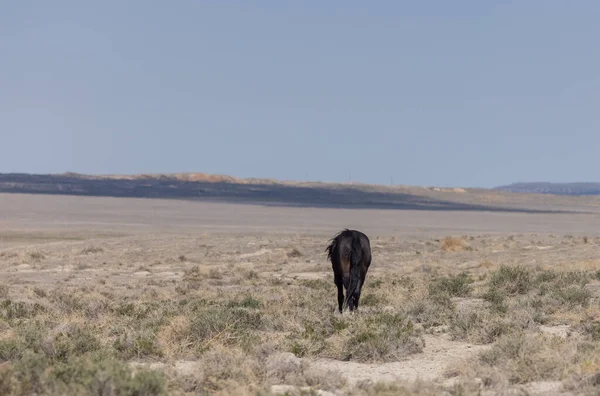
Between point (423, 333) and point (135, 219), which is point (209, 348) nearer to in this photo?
point (423, 333)

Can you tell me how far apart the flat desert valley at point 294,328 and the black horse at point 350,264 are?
1.11 feet

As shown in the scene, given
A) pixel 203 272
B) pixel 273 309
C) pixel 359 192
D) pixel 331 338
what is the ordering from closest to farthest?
pixel 331 338 → pixel 273 309 → pixel 203 272 → pixel 359 192

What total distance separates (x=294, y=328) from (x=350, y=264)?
2.49 metres

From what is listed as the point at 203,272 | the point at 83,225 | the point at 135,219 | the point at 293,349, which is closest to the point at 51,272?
the point at 203,272

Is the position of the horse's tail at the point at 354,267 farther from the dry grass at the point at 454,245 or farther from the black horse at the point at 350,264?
the dry grass at the point at 454,245

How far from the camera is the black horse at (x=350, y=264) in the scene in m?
14.7

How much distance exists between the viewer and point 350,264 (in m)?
14.9

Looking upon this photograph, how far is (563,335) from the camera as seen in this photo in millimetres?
11852

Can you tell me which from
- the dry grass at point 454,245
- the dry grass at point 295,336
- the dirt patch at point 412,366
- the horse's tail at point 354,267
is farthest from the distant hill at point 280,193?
the dirt patch at point 412,366

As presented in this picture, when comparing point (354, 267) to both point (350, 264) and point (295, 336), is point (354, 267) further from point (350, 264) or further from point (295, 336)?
point (295, 336)

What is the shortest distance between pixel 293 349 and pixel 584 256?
19042 mm

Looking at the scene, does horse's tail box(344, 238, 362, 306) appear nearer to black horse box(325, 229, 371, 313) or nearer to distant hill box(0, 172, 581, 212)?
black horse box(325, 229, 371, 313)

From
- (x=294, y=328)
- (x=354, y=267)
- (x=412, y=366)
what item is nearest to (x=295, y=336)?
(x=294, y=328)

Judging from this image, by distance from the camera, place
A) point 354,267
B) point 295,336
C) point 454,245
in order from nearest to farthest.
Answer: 1. point 295,336
2. point 354,267
3. point 454,245
